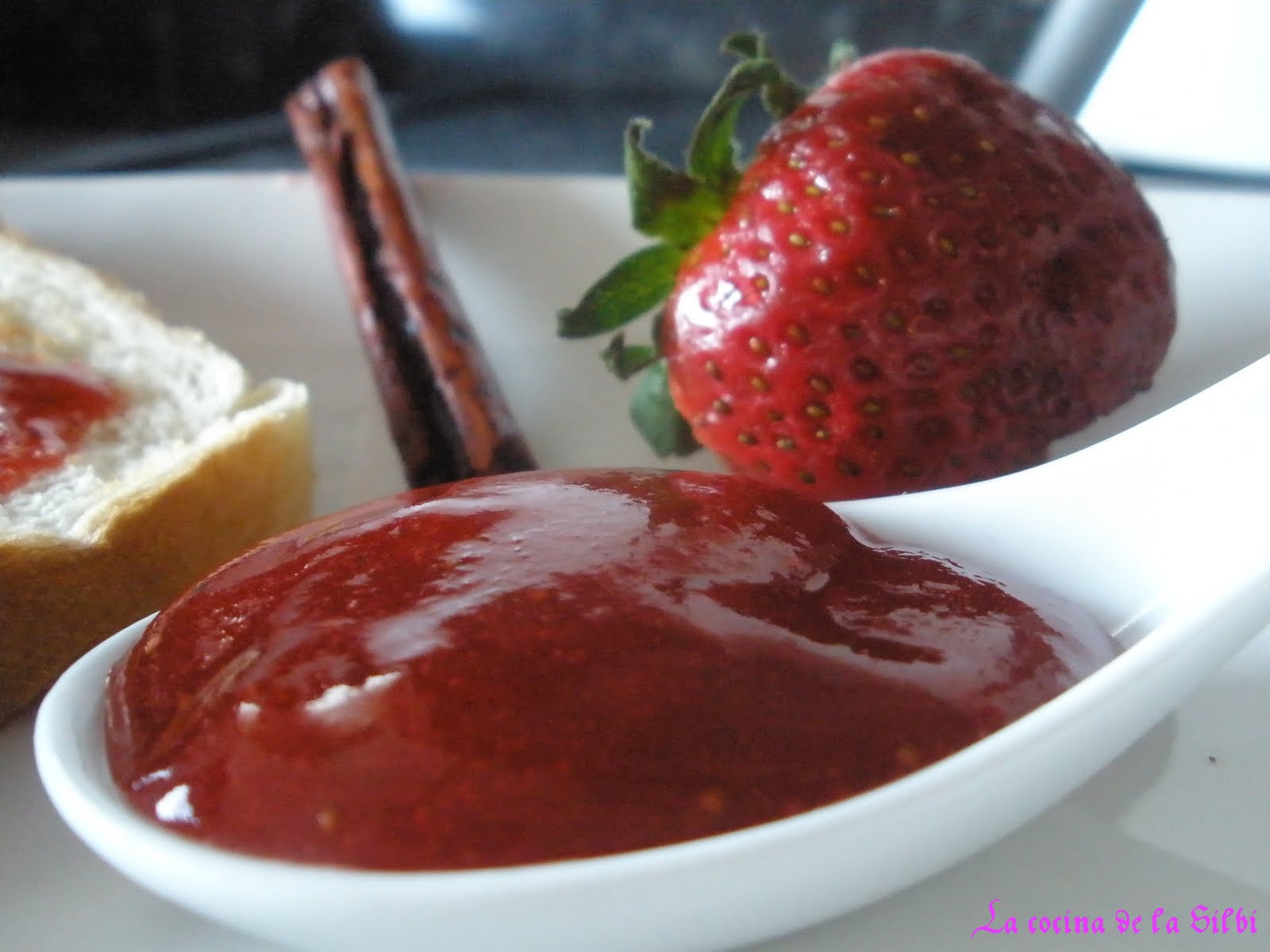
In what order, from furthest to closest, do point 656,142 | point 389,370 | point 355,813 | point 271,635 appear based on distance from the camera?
point 656,142
point 389,370
point 271,635
point 355,813

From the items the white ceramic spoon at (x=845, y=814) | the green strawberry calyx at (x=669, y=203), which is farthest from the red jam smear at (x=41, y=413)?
the green strawberry calyx at (x=669, y=203)

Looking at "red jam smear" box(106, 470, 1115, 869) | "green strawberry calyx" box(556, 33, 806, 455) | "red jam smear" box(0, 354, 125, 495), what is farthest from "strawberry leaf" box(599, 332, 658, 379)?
"red jam smear" box(0, 354, 125, 495)

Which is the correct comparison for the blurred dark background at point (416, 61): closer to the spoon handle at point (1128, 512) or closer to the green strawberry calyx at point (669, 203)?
the green strawberry calyx at point (669, 203)

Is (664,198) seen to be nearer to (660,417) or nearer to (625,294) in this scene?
(625,294)

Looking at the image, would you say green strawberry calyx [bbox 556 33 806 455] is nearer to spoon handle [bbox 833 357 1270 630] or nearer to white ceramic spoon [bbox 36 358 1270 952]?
spoon handle [bbox 833 357 1270 630]

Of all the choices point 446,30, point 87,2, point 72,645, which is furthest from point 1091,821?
point 87,2

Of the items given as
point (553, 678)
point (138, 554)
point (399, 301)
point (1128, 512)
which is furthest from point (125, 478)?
point (1128, 512)

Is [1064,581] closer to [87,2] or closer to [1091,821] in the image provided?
[1091,821]
